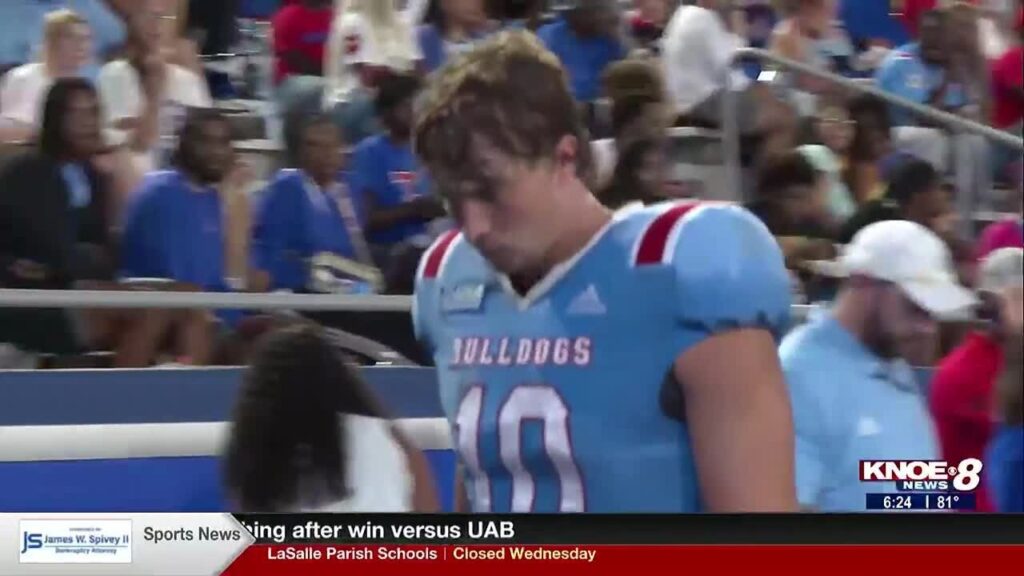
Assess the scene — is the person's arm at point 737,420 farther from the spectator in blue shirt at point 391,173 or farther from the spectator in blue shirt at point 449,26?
the spectator in blue shirt at point 449,26

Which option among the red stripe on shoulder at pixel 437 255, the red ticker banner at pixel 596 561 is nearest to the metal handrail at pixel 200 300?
the red ticker banner at pixel 596 561

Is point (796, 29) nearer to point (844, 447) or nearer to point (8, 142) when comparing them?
point (8, 142)

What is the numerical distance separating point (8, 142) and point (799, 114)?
1.62 metres

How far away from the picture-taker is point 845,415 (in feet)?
8.62

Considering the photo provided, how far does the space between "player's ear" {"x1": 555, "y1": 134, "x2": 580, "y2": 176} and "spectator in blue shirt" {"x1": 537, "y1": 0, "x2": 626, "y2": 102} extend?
161 centimetres

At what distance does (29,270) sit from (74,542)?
0.97m

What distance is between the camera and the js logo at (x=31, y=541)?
2637mm

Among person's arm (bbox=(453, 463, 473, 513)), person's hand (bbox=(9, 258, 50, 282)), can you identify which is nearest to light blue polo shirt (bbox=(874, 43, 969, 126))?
person's hand (bbox=(9, 258, 50, 282))

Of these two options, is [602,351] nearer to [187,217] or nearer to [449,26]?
[187,217]

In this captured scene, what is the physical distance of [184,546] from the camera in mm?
2590

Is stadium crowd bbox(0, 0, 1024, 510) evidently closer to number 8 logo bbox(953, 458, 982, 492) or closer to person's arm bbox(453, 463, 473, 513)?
number 8 logo bbox(953, 458, 982, 492)

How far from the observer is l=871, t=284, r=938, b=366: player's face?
2.78 meters

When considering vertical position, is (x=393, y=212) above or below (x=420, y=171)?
below

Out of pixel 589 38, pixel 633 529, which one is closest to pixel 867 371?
pixel 633 529
